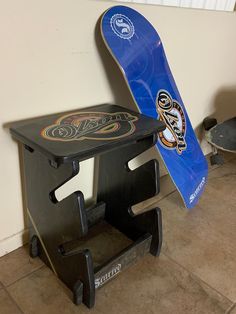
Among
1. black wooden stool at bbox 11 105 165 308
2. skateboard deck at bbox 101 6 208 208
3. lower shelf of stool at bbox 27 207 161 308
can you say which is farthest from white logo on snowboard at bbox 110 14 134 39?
lower shelf of stool at bbox 27 207 161 308

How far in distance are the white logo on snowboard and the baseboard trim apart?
0.72 meters

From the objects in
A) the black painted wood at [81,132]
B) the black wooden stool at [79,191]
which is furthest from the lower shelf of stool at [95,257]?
the black painted wood at [81,132]

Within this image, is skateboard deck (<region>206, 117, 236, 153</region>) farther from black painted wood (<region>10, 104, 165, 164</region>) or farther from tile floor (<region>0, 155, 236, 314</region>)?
black painted wood (<region>10, 104, 165, 164</region>)

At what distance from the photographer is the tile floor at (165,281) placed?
0.86 metres

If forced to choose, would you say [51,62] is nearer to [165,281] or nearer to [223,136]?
[165,281]

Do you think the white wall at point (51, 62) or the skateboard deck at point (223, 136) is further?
the skateboard deck at point (223, 136)

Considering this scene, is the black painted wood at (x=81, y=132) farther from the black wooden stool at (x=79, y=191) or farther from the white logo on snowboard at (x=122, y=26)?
the white logo on snowboard at (x=122, y=26)

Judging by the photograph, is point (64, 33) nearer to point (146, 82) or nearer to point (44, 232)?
point (146, 82)

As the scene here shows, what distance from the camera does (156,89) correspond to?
1.18 m

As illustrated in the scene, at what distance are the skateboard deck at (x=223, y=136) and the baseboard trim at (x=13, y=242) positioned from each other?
3.02 ft

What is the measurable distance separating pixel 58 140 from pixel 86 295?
420 mm

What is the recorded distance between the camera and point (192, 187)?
4.20 ft

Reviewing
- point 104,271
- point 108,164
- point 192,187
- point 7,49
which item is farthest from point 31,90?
point 192,187

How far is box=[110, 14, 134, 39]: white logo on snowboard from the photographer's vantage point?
998 millimetres
